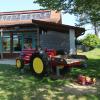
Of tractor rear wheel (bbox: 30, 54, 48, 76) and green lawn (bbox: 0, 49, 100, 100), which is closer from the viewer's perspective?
green lawn (bbox: 0, 49, 100, 100)

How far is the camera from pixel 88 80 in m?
11.3

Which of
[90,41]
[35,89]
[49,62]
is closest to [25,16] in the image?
[90,41]

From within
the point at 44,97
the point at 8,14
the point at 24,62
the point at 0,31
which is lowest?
the point at 44,97

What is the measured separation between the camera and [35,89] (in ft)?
33.9

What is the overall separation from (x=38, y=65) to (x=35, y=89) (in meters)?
2.16

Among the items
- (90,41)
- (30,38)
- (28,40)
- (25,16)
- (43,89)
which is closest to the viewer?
(43,89)

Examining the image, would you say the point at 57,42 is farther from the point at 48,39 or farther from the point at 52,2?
the point at 52,2

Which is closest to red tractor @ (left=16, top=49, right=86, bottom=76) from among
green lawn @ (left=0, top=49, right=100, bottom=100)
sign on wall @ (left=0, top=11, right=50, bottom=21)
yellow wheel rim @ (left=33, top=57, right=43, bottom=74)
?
yellow wheel rim @ (left=33, top=57, right=43, bottom=74)

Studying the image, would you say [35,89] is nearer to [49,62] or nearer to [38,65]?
[38,65]

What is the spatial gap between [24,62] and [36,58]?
1.93 m

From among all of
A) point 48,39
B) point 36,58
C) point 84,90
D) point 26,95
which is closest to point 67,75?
point 36,58

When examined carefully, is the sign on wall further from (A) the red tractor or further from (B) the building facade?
(A) the red tractor

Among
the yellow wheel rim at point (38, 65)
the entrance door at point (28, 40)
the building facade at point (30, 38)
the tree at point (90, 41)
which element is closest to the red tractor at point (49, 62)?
the yellow wheel rim at point (38, 65)

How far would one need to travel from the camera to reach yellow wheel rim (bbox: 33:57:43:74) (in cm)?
1224
